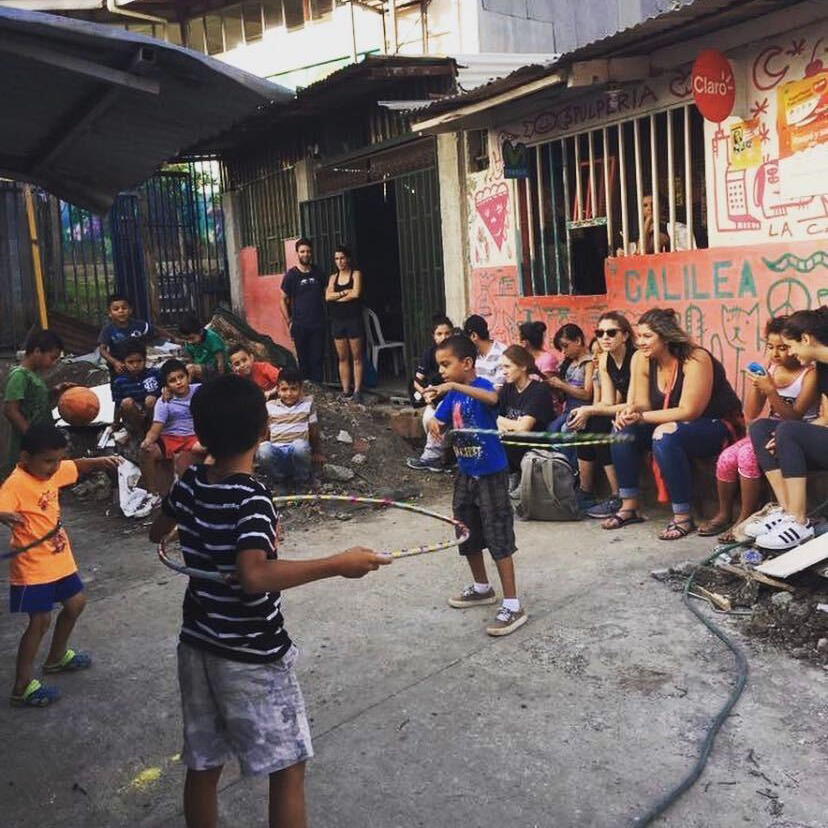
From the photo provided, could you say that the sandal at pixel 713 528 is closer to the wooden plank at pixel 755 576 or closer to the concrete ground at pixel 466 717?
the concrete ground at pixel 466 717

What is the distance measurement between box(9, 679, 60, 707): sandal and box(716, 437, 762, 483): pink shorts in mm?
4149

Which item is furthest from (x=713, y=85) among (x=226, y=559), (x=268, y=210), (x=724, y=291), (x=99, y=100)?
(x=268, y=210)

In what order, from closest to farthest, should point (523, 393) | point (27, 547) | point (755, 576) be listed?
1. point (27, 547)
2. point (755, 576)
3. point (523, 393)

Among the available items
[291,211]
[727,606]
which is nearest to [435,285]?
[291,211]

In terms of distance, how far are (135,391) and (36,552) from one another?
13.8ft

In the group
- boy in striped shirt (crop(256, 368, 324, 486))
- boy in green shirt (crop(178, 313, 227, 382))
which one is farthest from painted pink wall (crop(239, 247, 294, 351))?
boy in striped shirt (crop(256, 368, 324, 486))

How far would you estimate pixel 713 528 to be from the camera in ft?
19.9

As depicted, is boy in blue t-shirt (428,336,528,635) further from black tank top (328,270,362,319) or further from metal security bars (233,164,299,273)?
metal security bars (233,164,299,273)

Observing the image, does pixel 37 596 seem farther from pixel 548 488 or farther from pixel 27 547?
pixel 548 488

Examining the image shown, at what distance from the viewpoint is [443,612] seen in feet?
16.8

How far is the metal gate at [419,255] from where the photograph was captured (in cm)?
1041

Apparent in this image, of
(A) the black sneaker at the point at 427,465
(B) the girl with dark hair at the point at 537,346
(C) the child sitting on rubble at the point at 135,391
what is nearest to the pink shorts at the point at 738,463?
(B) the girl with dark hair at the point at 537,346

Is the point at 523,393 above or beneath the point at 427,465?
above

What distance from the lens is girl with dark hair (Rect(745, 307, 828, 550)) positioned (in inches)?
208
